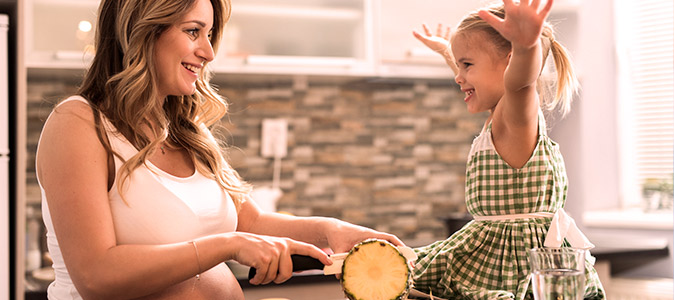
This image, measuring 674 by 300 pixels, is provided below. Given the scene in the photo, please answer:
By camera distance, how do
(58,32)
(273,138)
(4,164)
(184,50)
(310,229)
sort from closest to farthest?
(184,50) < (310,229) < (4,164) < (58,32) < (273,138)

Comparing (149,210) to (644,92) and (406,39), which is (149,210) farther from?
(644,92)

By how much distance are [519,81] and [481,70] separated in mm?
291

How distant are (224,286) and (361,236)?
0.31 meters

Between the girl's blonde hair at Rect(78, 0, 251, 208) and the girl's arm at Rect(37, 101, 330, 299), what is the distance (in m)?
0.07

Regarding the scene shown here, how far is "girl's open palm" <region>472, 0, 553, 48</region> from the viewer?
921 millimetres

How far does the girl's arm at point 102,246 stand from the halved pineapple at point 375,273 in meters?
0.05

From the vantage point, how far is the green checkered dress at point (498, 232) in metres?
1.22

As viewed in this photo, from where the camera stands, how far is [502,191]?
127 centimetres

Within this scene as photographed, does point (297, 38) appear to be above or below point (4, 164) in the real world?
above

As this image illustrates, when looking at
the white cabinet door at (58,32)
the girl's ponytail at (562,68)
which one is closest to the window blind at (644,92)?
the girl's ponytail at (562,68)

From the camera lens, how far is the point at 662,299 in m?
3.12

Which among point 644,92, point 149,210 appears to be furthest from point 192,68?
point 644,92

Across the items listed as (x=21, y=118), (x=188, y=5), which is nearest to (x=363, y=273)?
(x=188, y=5)

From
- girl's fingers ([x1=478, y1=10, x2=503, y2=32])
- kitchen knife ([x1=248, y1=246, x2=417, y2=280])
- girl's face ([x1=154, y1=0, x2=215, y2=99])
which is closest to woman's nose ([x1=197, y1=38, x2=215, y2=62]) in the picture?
girl's face ([x1=154, y1=0, x2=215, y2=99])
